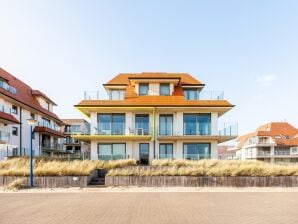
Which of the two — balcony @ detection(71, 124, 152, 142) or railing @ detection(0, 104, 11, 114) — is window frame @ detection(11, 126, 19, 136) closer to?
railing @ detection(0, 104, 11, 114)

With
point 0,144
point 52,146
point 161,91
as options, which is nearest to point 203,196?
point 161,91

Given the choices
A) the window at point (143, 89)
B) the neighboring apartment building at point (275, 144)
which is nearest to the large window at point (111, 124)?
the window at point (143, 89)

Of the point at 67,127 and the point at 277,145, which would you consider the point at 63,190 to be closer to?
the point at 67,127

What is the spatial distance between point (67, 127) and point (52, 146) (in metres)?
17.5

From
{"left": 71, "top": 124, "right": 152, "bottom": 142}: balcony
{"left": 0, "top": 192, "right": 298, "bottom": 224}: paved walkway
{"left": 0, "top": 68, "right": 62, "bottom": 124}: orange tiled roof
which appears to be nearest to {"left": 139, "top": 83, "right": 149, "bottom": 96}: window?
{"left": 71, "top": 124, "right": 152, "bottom": 142}: balcony

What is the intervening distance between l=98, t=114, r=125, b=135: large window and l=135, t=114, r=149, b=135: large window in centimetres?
146

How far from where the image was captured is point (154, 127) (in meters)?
22.9

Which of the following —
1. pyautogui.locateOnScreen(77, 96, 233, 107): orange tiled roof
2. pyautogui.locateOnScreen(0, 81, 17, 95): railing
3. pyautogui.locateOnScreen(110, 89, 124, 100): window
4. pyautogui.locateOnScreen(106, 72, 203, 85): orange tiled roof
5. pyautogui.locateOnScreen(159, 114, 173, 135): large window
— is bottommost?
pyautogui.locateOnScreen(159, 114, 173, 135): large window

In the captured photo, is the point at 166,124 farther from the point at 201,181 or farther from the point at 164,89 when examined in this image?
the point at 201,181

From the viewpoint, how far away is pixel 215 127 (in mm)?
23000

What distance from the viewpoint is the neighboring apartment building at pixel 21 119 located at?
87.0 feet

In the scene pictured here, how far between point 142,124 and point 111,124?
3.16 metres

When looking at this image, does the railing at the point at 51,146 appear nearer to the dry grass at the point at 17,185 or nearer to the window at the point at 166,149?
the window at the point at 166,149

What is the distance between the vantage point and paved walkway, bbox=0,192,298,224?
7.46 m
